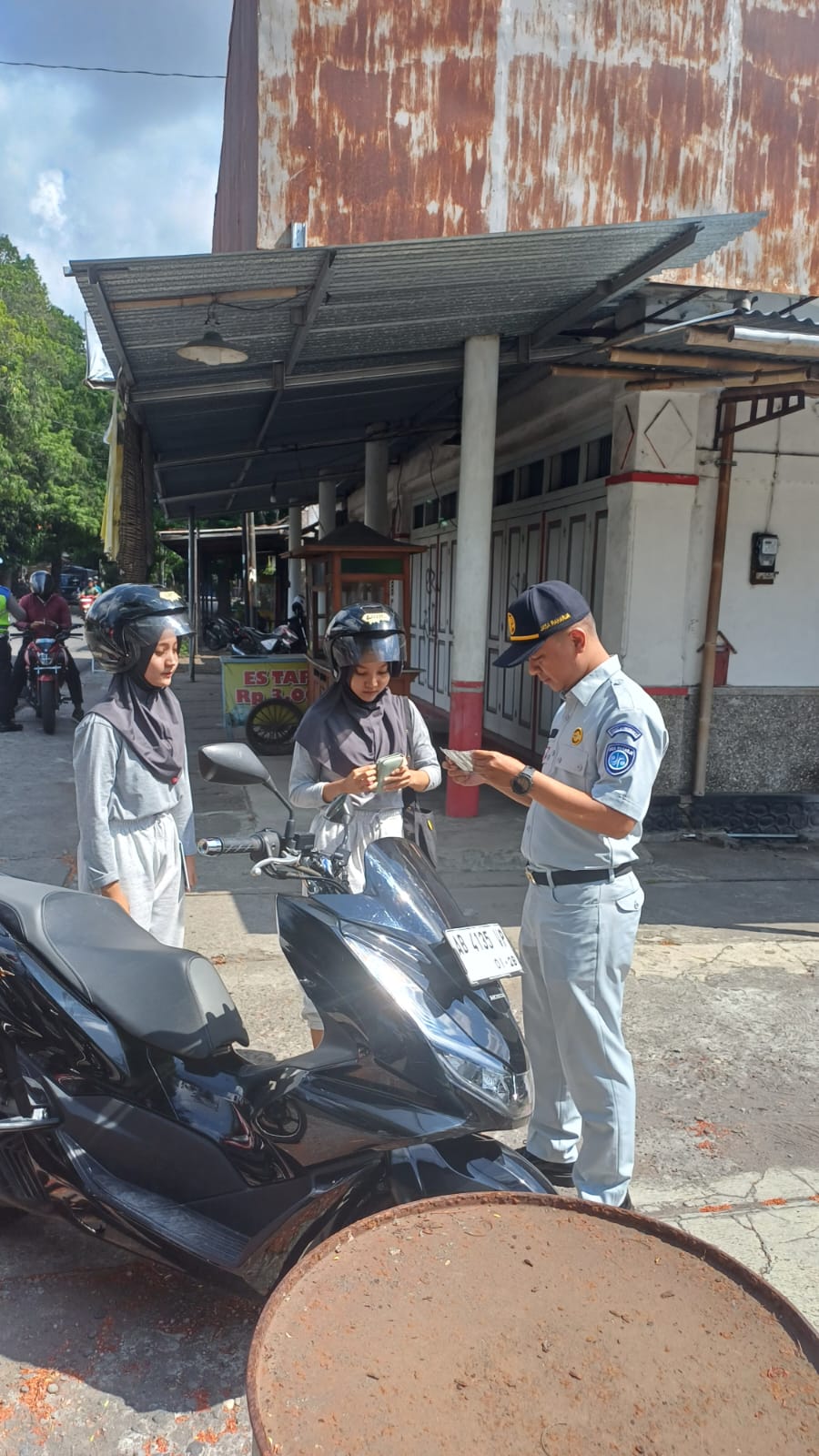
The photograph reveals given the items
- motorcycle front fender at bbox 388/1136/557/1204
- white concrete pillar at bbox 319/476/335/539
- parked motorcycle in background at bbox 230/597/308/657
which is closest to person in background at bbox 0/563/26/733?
parked motorcycle in background at bbox 230/597/308/657

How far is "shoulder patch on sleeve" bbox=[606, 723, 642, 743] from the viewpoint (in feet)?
8.16

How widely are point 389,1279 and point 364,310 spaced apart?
5.23 metres

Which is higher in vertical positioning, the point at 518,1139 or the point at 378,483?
the point at 378,483

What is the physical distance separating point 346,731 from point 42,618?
333 inches

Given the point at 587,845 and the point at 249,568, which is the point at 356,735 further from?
the point at 249,568

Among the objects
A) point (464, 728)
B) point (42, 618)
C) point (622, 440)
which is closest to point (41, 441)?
point (42, 618)

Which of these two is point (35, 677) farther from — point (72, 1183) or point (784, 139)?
point (72, 1183)

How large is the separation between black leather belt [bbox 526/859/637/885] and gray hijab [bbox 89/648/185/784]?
122 centimetres

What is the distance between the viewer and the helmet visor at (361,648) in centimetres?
309

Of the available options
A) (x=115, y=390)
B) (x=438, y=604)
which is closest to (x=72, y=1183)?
(x=115, y=390)

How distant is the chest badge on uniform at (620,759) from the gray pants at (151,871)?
4.86 ft

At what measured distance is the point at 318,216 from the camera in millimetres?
5781

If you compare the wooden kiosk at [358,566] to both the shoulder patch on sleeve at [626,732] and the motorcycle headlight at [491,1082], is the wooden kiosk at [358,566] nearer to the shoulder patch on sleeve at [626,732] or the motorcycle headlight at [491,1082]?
the shoulder patch on sleeve at [626,732]

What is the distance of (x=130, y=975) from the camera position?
2.34 m
